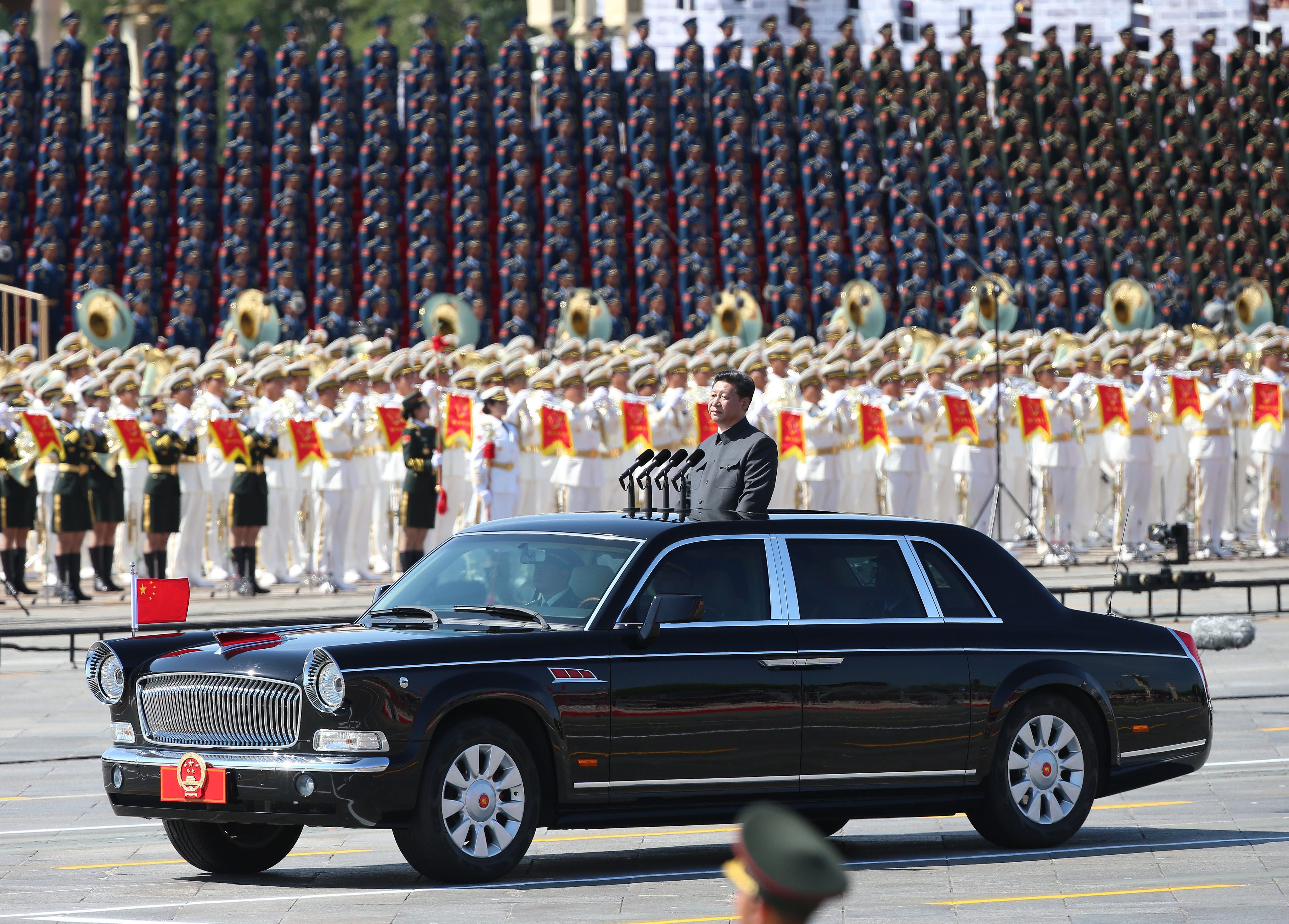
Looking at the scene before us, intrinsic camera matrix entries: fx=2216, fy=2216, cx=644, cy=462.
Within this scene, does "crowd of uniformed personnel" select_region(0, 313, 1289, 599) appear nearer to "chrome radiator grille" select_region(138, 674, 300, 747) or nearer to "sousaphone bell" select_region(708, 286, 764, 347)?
"sousaphone bell" select_region(708, 286, 764, 347)

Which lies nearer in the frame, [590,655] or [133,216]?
[590,655]

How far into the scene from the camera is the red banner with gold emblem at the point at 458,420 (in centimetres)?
2322

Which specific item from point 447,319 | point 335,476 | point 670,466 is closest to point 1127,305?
point 447,319

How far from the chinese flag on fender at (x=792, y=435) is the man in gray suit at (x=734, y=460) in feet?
47.6

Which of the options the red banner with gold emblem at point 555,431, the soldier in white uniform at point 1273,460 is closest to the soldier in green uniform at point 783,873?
the red banner with gold emblem at point 555,431

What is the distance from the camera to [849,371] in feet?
82.3

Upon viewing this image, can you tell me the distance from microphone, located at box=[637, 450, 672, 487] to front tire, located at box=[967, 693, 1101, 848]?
1.80 m

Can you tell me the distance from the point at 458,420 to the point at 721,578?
1511 centimetres

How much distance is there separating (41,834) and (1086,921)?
183 inches

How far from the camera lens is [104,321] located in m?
26.5

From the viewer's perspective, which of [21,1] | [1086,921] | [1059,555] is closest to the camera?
[1086,921]

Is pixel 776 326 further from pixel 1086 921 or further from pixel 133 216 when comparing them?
pixel 1086 921

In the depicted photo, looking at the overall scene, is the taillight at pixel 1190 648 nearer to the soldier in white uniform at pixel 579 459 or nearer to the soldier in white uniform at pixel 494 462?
the soldier in white uniform at pixel 494 462

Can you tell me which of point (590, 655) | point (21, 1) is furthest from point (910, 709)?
point (21, 1)
